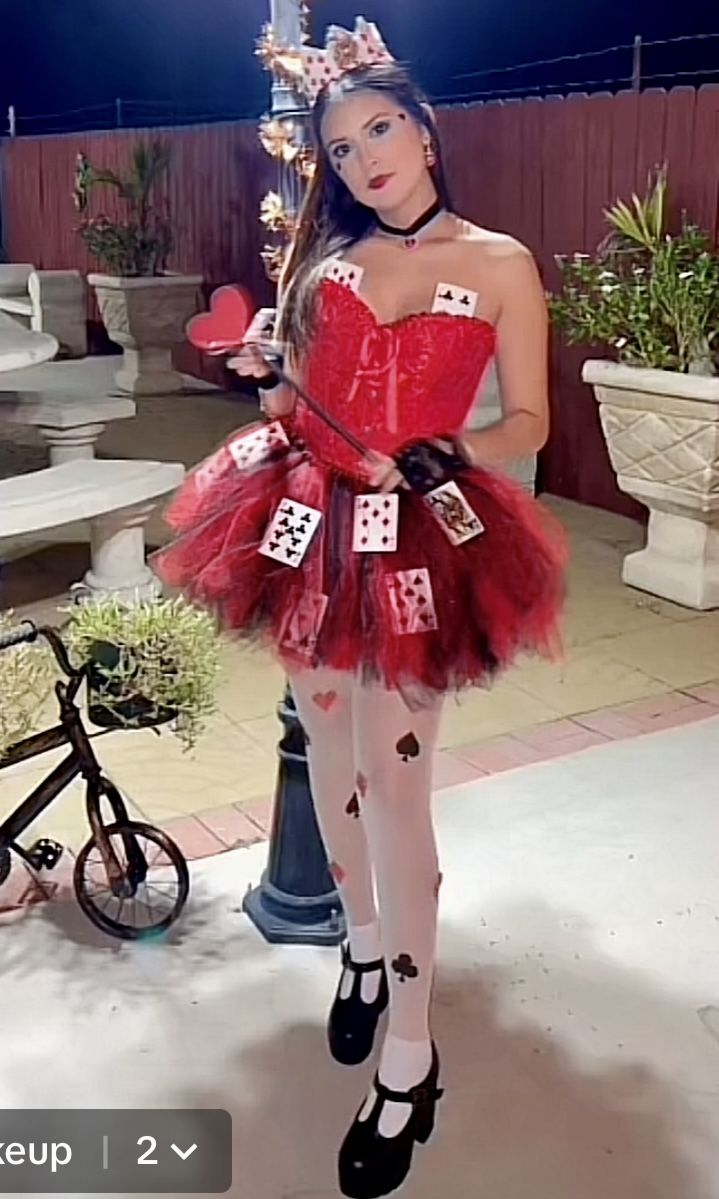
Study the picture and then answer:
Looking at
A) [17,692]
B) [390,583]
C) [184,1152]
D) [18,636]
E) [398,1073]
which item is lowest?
[184,1152]

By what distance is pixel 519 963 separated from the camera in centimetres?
204

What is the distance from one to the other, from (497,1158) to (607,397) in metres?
2.55

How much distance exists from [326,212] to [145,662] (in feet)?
2.54

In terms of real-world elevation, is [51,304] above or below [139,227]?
below

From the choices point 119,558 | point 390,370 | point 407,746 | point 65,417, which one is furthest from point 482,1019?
point 65,417

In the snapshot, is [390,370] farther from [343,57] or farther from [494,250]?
[343,57]

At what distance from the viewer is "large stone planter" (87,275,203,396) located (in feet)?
23.4

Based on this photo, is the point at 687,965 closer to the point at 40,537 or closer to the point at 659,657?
the point at 659,657

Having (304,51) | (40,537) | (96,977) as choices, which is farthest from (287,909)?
(40,537)

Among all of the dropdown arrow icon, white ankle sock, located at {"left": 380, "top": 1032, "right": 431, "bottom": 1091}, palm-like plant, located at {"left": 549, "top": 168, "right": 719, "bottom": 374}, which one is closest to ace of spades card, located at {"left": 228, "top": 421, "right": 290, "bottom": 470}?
white ankle sock, located at {"left": 380, "top": 1032, "right": 431, "bottom": 1091}

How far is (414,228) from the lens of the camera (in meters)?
1.50

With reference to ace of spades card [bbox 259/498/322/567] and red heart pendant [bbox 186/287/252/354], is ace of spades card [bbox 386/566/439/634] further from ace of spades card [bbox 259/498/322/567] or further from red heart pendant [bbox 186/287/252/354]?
red heart pendant [bbox 186/287/252/354]

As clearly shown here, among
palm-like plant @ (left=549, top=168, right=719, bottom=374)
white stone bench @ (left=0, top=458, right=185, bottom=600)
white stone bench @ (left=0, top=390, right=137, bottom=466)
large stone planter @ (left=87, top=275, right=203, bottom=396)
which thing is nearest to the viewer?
white stone bench @ (left=0, top=458, right=185, bottom=600)

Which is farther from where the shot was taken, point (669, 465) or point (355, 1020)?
point (669, 465)
